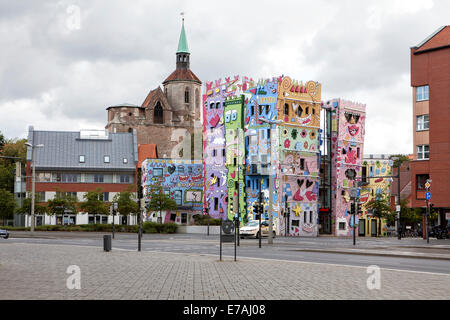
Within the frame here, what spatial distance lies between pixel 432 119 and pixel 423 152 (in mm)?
3339

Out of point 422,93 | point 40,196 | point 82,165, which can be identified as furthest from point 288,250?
point 82,165

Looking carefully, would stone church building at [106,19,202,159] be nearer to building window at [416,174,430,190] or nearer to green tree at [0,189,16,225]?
green tree at [0,189,16,225]

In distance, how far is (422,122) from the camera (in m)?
60.1

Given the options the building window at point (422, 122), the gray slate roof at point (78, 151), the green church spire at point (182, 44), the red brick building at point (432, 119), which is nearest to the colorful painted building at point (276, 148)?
the red brick building at point (432, 119)

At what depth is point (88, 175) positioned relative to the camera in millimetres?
95688

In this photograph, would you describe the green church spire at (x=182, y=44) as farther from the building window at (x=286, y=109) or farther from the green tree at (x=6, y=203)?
the building window at (x=286, y=109)

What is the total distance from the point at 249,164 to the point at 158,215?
18.3m

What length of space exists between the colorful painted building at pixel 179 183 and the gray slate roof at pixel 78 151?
25.1 feet

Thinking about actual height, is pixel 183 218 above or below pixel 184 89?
below

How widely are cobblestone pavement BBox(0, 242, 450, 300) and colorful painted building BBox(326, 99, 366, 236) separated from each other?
2467 inches

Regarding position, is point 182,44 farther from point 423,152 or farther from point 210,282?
point 210,282

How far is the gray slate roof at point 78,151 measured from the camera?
95.1m

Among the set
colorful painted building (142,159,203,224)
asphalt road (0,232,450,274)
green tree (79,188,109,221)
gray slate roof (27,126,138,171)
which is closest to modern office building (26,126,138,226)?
gray slate roof (27,126,138,171)
